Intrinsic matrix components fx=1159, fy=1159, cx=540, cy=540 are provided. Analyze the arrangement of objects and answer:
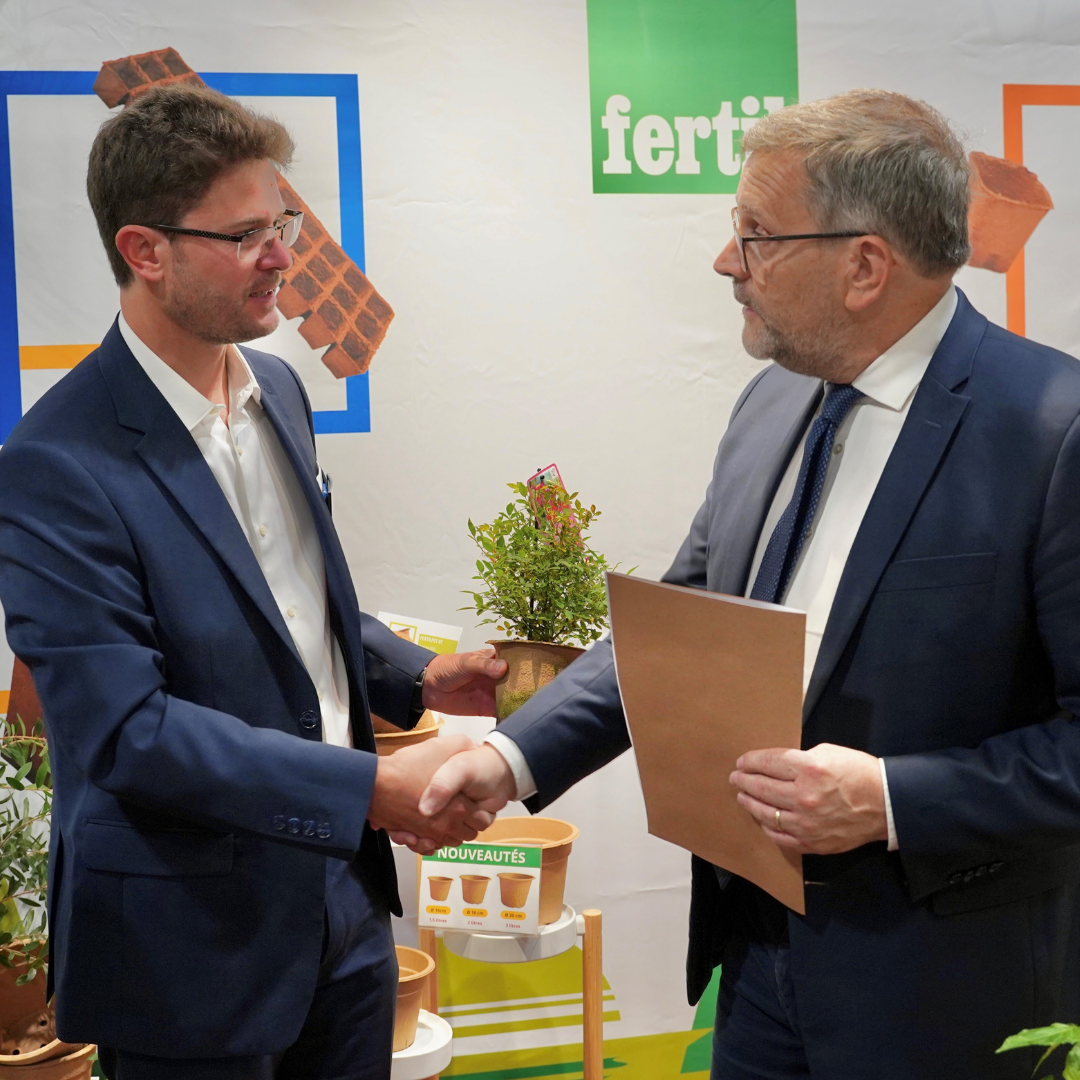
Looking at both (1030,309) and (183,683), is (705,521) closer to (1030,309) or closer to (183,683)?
(183,683)

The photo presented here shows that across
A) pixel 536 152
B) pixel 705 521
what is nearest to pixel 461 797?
pixel 705 521

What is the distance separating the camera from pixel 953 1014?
146cm

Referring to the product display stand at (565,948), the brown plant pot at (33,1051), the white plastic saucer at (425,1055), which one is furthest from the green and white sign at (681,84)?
the brown plant pot at (33,1051)

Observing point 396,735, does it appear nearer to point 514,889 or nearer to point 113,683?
point 514,889

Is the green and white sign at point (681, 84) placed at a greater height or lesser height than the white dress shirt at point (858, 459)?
greater

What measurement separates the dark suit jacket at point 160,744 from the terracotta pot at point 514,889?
0.93 meters

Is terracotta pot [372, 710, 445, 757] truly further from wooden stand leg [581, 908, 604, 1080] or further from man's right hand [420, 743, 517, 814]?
wooden stand leg [581, 908, 604, 1080]

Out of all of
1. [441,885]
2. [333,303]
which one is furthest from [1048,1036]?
[333,303]

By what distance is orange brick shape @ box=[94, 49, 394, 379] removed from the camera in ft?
10.4

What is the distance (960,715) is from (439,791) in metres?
0.75

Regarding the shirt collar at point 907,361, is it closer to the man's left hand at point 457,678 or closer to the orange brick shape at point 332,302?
the man's left hand at point 457,678

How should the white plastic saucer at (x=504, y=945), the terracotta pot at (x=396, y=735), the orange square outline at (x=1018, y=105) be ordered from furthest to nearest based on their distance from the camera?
1. the orange square outline at (x=1018, y=105)
2. the white plastic saucer at (x=504, y=945)
3. the terracotta pot at (x=396, y=735)

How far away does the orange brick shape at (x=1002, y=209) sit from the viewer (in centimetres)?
351

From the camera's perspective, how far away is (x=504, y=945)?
259 centimetres
